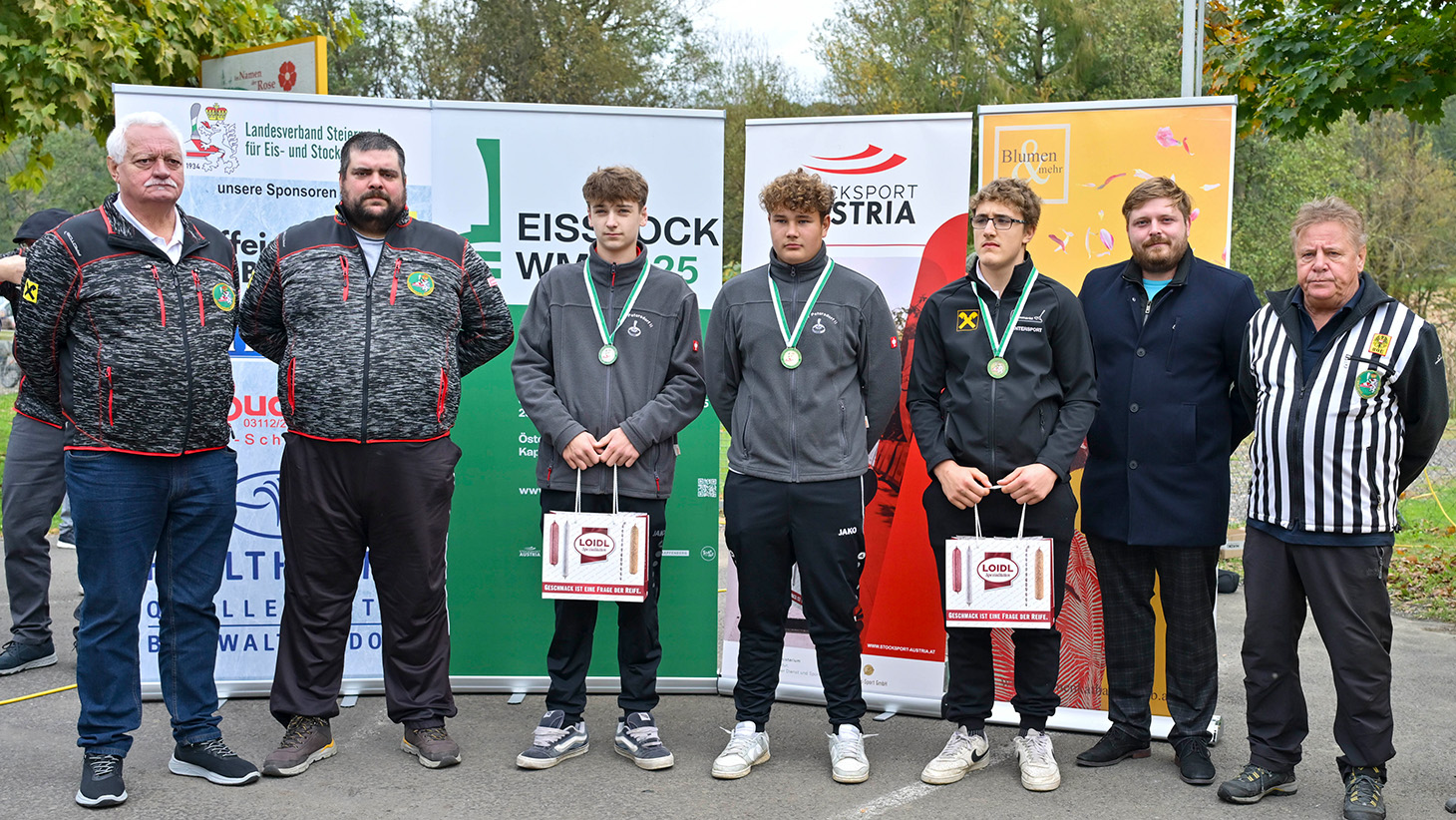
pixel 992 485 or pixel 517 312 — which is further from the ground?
pixel 517 312

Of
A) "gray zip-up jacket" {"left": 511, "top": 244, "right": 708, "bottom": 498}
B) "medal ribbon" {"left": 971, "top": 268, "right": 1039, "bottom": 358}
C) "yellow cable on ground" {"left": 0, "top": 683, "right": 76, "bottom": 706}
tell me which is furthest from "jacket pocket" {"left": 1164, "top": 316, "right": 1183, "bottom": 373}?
"yellow cable on ground" {"left": 0, "top": 683, "right": 76, "bottom": 706}

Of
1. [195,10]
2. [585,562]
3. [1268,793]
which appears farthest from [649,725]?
[195,10]

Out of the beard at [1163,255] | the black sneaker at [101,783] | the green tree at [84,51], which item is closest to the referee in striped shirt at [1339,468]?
the beard at [1163,255]

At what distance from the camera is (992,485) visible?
3.67 m

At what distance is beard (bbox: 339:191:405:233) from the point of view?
3.81 meters

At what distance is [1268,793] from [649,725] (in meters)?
2.09

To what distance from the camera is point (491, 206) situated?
4.58 meters

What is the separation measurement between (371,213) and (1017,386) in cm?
227

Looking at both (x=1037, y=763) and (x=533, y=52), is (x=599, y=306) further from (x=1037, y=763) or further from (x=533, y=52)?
(x=533, y=52)

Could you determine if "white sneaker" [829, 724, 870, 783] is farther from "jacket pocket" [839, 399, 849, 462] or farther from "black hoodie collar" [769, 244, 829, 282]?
"black hoodie collar" [769, 244, 829, 282]

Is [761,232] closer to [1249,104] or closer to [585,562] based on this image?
[585,562]

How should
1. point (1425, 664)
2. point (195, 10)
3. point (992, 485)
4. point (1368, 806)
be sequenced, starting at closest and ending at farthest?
point (1368, 806), point (992, 485), point (1425, 664), point (195, 10)

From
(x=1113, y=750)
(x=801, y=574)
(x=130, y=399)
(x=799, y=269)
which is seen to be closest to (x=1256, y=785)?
(x=1113, y=750)

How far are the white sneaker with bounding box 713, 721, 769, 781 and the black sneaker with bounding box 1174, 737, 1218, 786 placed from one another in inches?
56.5
